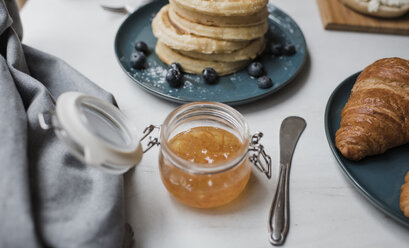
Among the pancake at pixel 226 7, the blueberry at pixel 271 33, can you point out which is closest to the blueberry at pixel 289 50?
the blueberry at pixel 271 33

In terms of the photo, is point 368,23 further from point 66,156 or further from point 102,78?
point 66,156

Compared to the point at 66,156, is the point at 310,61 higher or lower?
lower

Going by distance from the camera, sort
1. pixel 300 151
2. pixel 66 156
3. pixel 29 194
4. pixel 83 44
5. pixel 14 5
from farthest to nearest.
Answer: pixel 83 44, pixel 14 5, pixel 300 151, pixel 66 156, pixel 29 194

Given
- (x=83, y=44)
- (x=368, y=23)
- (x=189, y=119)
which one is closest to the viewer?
(x=189, y=119)

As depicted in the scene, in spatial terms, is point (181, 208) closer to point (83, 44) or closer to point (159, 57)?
point (159, 57)

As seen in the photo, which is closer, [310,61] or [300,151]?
[300,151]

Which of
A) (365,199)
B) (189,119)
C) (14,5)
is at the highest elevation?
(14,5)

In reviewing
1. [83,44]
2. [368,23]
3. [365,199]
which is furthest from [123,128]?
[368,23]
